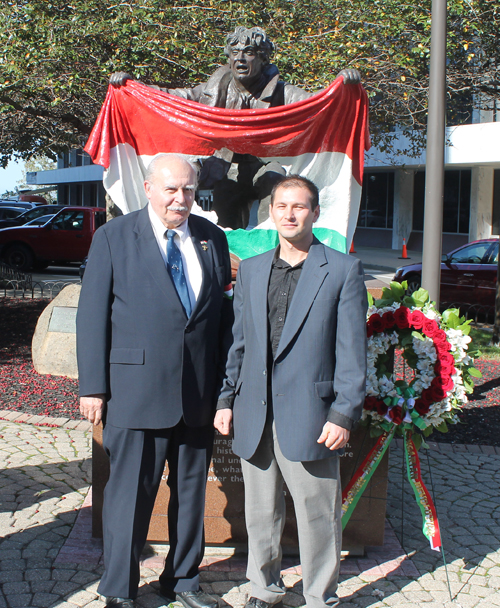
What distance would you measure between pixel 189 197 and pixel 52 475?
2.75m

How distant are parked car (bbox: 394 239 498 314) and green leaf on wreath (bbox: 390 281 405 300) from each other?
864 cm

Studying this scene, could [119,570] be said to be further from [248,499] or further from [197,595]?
[248,499]

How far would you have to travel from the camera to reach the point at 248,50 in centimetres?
424

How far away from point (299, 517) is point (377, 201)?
29.4 metres

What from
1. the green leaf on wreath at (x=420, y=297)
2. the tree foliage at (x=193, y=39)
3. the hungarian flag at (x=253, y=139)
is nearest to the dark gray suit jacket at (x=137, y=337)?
the green leaf on wreath at (x=420, y=297)

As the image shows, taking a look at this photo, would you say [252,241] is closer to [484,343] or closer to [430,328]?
[430,328]

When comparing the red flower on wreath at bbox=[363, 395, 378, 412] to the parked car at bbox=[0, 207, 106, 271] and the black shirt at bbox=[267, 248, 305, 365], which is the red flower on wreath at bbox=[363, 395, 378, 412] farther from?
the parked car at bbox=[0, 207, 106, 271]

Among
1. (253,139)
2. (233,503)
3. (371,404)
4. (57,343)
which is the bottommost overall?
(233,503)

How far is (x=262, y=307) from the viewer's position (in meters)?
2.96

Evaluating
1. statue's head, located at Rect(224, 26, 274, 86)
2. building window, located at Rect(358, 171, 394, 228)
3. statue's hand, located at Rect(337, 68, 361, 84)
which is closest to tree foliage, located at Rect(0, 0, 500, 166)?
statue's hand, located at Rect(337, 68, 361, 84)

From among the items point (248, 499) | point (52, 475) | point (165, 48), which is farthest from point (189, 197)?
point (165, 48)

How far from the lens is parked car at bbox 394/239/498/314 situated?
1222 cm

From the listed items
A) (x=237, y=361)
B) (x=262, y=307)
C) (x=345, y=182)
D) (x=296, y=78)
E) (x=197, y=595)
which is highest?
(x=296, y=78)

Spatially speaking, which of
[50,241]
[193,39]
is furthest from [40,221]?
[193,39]
